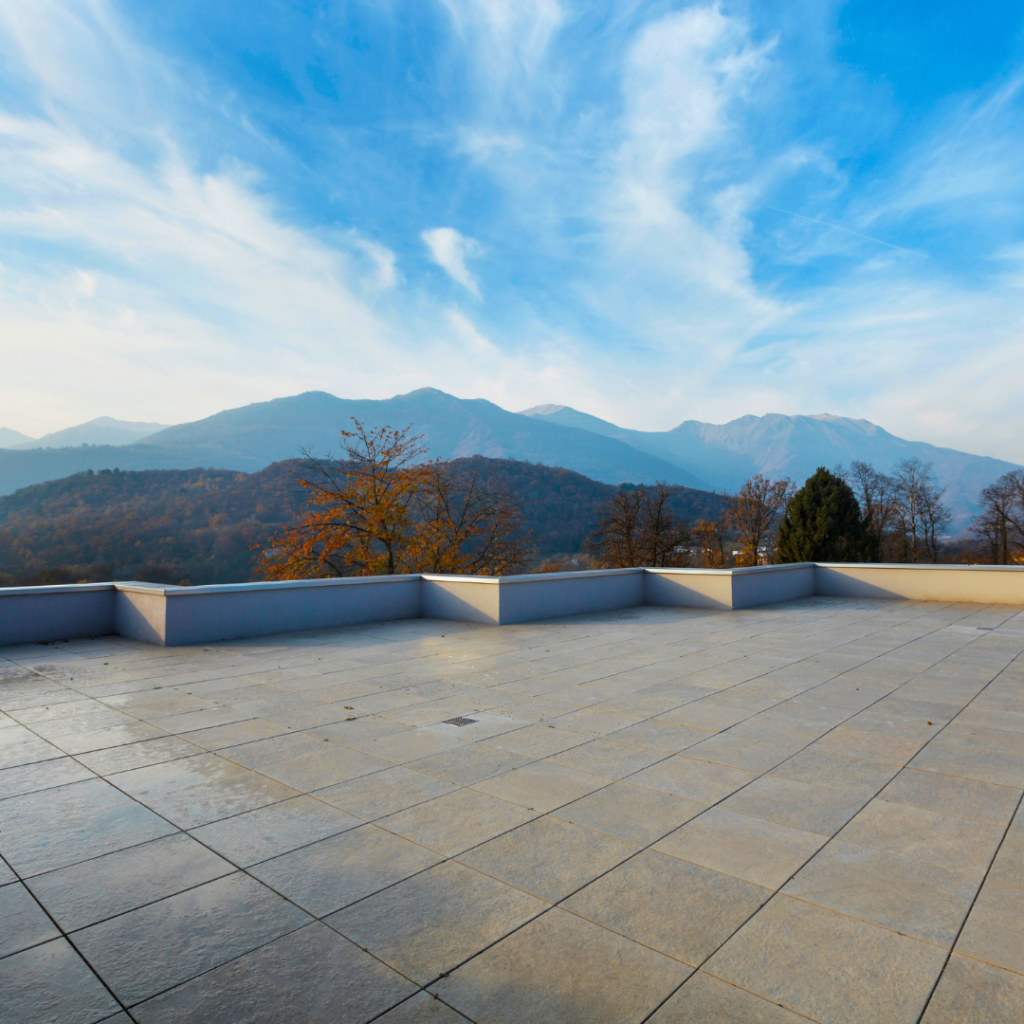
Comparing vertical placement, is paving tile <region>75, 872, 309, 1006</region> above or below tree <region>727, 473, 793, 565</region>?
below

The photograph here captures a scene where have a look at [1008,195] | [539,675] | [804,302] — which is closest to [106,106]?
[539,675]

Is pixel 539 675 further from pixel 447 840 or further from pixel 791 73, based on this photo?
pixel 791 73

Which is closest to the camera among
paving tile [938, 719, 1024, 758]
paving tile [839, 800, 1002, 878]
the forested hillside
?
paving tile [839, 800, 1002, 878]

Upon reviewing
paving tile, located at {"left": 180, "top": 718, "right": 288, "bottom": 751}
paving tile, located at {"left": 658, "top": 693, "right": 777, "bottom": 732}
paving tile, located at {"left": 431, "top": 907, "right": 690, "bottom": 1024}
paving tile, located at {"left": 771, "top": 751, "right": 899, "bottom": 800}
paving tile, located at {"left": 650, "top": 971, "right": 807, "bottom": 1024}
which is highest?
paving tile, located at {"left": 650, "top": 971, "right": 807, "bottom": 1024}

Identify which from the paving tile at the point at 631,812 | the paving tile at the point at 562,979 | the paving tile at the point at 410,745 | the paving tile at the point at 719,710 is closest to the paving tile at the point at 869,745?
the paving tile at the point at 719,710

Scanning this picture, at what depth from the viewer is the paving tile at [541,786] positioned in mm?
2846

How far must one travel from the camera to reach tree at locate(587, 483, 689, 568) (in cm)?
2747

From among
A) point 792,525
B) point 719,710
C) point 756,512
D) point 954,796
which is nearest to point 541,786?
point 719,710

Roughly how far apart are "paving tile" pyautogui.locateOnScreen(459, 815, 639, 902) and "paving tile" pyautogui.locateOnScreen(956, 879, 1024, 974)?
1070 mm

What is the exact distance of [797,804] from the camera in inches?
110

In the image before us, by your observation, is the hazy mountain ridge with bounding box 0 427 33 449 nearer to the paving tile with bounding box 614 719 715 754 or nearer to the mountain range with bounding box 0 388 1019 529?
the mountain range with bounding box 0 388 1019 529

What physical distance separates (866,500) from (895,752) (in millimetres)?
40948

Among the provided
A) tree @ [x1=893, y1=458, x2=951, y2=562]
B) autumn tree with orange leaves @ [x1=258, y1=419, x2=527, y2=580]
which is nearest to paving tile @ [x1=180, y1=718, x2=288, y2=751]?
A: autumn tree with orange leaves @ [x1=258, y1=419, x2=527, y2=580]

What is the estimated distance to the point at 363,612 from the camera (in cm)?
868
